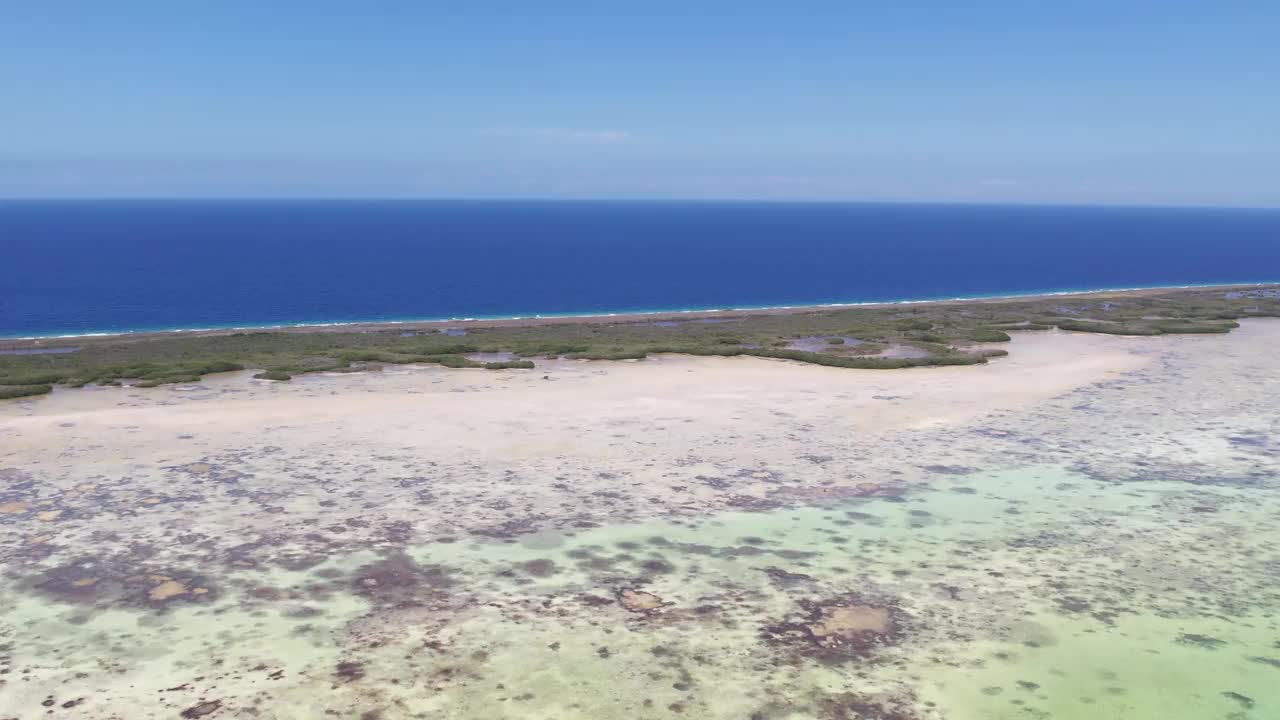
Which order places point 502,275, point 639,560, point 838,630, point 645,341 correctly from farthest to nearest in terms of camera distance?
point 502,275
point 645,341
point 639,560
point 838,630

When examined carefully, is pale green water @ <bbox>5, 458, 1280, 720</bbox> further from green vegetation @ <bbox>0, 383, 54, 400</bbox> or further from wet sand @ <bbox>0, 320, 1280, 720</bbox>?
green vegetation @ <bbox>0, 383, 54, 400</bbox>

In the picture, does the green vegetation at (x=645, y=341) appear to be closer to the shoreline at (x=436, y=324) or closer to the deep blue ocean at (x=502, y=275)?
the shoreline at (x=436, y=324)

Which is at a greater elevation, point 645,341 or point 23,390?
Result: point 23,390

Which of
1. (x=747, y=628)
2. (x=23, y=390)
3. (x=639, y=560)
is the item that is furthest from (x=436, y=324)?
(x=747, y=628)

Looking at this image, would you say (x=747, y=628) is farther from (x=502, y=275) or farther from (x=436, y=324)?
(x=502, y=275)

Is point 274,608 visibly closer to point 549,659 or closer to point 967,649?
point 549,659

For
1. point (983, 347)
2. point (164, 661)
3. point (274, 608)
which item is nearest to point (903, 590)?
point (274, 608)
